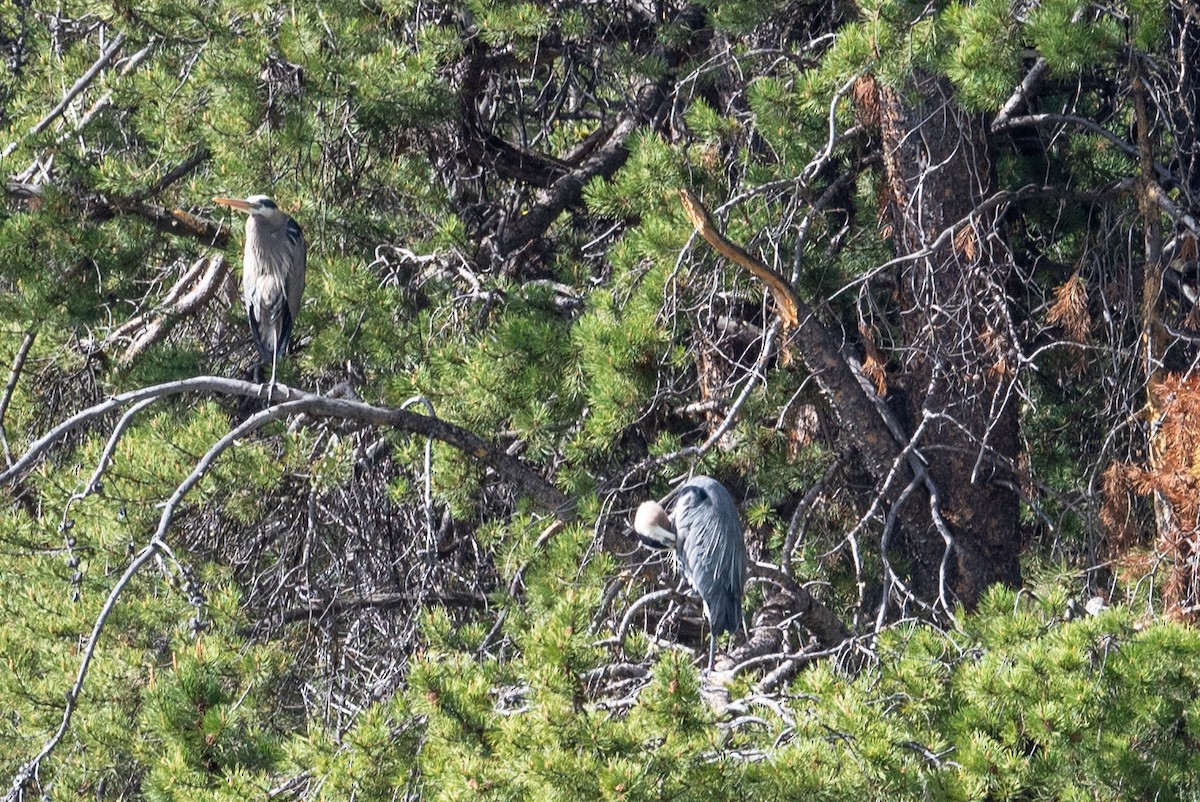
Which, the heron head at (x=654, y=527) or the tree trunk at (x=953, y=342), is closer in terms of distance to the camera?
the heron head at (x=654, y=527)

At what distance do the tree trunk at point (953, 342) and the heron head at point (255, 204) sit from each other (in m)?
2.31

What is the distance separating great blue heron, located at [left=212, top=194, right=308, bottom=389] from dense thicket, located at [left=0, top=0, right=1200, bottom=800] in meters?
0.10

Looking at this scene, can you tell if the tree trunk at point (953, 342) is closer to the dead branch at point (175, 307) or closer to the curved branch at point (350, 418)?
the curved branch at point (350, 418)

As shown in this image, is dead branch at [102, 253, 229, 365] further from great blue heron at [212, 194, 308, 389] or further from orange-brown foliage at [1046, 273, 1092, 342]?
orange-brown foliage at [1046, 273, 1092, 342]

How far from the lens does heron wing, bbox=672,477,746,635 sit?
16.4 feet

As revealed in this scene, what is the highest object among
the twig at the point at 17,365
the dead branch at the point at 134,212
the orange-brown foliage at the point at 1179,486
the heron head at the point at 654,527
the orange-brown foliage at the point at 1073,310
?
the dead branch at the point at 134,212

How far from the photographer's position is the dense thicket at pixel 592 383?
4.22 metres

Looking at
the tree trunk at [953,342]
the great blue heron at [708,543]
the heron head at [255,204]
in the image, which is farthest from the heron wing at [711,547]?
the heron head at [255,204]

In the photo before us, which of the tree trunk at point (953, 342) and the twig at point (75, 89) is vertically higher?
the twig at point (75, 89)

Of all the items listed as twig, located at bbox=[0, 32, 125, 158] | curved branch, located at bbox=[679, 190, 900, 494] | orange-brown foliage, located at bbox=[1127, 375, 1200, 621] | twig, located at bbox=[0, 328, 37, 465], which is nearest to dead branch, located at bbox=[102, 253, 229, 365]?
twig, located at bbox=[0, 328, 37, 465]

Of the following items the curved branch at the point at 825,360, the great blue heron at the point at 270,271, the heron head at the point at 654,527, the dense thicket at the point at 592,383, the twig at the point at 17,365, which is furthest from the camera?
the great blue heron at the point at 270,271

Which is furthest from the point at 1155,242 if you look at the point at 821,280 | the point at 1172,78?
the point at 821,280

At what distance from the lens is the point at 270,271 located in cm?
596

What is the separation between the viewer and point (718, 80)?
6.19 metres
